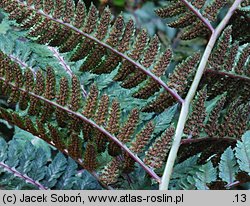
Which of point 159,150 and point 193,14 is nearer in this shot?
point 159,150

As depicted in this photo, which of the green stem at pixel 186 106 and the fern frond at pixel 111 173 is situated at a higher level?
the green stem at pixel 186 106

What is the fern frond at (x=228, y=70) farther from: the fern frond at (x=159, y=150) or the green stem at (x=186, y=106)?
the fern frond at (x=159, y=150)

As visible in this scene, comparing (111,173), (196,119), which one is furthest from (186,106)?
(111,173)

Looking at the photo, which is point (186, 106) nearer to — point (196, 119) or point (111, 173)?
point (196, 119)

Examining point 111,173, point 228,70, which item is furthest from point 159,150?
point 228,70

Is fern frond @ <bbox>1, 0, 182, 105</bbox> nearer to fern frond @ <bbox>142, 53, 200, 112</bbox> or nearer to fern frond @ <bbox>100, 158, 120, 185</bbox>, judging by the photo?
fern frond @ <bbox>142, 53, 200, 112</bbox>

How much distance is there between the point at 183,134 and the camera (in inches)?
29.0

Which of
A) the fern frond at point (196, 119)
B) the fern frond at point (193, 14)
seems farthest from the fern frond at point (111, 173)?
the fern frond at point (193, 14)

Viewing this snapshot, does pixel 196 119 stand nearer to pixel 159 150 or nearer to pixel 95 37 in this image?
pixel 159 150

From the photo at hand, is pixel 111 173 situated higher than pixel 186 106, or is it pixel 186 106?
pixel 186 106
